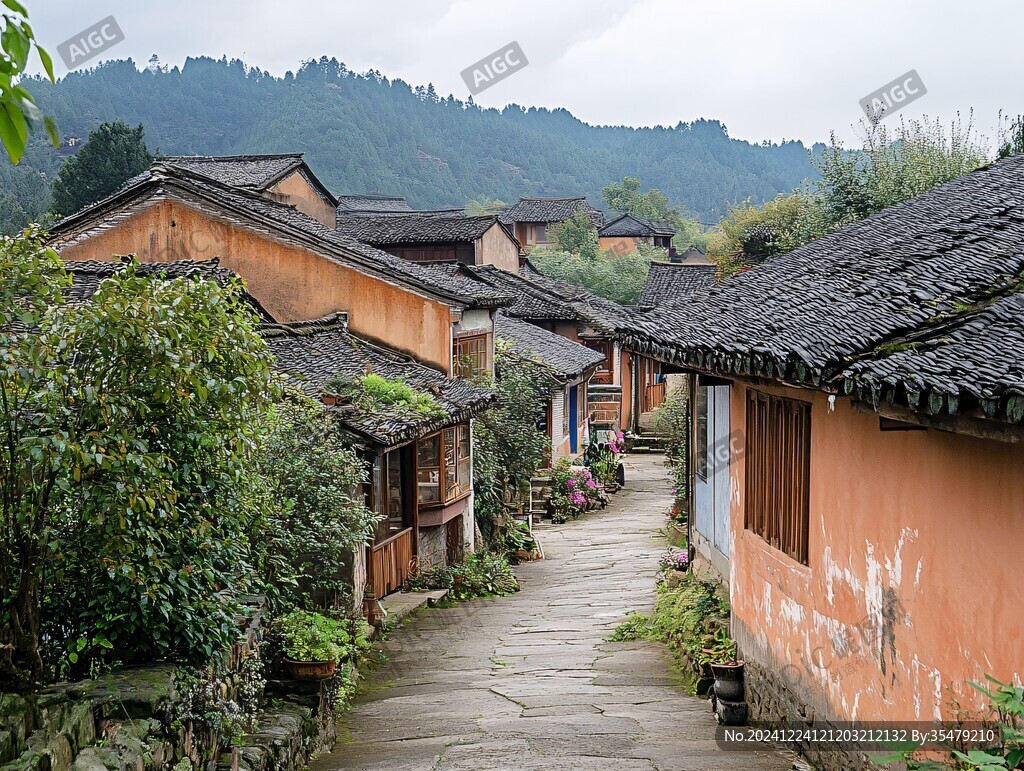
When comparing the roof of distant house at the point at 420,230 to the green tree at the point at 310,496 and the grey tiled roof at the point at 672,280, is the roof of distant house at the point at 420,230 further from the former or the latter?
the green tree at the point at 310,496

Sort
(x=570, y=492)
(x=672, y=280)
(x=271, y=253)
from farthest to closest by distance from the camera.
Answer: (x=672, y=280), (x=570, y=492), (x=271, y=253)

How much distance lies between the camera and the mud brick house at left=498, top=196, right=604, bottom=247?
6181 cm

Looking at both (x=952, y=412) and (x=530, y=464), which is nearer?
(x=952, y=412)

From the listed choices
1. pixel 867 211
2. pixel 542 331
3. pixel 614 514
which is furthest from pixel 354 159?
pixel 867 211

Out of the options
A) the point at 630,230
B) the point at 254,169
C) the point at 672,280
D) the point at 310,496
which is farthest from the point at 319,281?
the point at 630,230

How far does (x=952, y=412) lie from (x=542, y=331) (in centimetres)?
3169

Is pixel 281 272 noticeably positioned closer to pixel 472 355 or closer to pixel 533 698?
pixel 472 355

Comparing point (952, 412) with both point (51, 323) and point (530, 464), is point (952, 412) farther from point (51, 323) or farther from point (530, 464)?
point (530, 464)

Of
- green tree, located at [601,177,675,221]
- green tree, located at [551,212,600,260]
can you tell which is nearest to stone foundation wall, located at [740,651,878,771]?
green tree, located at [551,212,600,260]

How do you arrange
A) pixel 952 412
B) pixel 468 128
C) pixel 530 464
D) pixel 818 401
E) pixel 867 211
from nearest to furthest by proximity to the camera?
pixel 952 412 → pixel 818 401 → pixel 867 211 → pixel 530 464 → pixel 468 128

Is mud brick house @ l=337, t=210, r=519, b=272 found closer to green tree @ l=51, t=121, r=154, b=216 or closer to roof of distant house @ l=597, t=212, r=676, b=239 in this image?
green tree @ l=51, t=121, r=154, b=216

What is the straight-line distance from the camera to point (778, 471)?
8430 mm

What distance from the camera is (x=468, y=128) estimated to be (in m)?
119

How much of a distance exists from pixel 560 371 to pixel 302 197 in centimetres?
984
